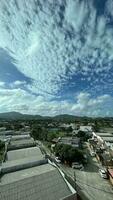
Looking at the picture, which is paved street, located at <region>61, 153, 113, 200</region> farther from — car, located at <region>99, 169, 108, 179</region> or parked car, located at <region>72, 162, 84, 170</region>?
parked car, located at <region>72, 162, 84, 170</region>

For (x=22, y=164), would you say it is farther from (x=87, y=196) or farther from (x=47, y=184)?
(x=87, y=196)

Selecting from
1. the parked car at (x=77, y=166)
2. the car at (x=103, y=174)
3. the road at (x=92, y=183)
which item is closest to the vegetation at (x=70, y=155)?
the parked car at (x=77, y=166)

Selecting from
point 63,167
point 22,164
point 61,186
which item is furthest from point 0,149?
point 61,186

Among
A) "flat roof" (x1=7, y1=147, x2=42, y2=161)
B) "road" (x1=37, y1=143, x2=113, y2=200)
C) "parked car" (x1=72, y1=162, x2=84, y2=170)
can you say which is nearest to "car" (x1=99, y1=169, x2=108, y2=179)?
"road" (x1=37, y1=143, x2=113, y2=200)

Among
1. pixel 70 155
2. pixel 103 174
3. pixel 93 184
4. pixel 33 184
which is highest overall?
pixel 70 155

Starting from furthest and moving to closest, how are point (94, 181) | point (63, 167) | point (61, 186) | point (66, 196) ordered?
point (63, 167) < point (94, 181) < point (61, 186) < point (66, 196)

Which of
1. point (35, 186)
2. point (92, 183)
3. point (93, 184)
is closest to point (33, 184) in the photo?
point (35, 186)

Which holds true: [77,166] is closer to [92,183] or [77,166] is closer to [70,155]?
[70,155]

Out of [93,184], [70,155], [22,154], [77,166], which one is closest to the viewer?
[93,184]
